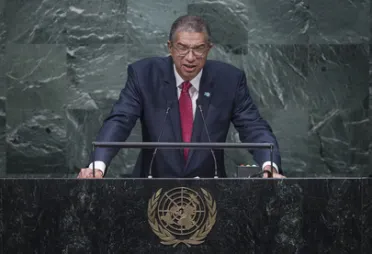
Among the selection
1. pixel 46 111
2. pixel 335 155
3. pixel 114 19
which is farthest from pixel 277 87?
pixel 46 111

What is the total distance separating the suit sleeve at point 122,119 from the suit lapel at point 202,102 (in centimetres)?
37

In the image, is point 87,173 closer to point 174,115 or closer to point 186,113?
point 174,115

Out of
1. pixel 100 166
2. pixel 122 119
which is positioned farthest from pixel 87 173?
pixel 122 119

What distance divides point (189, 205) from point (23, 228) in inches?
31.3

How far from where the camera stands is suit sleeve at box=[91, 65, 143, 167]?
5.20 metres

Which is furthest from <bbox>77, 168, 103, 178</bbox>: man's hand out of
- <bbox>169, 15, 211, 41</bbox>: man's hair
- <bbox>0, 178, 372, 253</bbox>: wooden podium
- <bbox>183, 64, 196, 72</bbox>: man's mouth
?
<bbox>169, 15, 211, 41</bbox>: man's hair

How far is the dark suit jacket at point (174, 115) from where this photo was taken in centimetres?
555

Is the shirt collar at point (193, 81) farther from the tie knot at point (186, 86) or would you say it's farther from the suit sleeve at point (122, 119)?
the suit sleeve at point (122, 119)

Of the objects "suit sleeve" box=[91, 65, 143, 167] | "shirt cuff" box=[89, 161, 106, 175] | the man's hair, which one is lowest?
"shirt cuff" box=[89, 161, 106, 175]

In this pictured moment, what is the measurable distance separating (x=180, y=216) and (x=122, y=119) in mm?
1417

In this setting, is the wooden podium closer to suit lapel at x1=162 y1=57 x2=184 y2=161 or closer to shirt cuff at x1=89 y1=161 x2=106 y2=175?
shirt cuff at x1=89 y1=161 x2=106 y2=175

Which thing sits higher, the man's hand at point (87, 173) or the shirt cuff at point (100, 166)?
the shirt cuff at point (100, 166)

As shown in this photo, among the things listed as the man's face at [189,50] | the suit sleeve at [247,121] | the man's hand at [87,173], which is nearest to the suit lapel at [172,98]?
the man's face at [189,50]

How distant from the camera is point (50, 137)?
7.77 m
